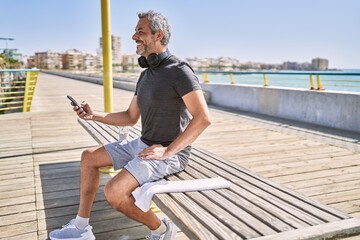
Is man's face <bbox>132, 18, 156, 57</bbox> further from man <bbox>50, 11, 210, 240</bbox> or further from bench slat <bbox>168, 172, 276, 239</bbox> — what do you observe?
bench slat <bbox>168, 172, 276, 239</bbox>

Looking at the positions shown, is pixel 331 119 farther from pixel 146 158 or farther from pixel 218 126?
pixel 146 158

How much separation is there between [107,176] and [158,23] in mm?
2487

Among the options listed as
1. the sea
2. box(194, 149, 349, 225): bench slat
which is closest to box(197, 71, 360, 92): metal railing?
the sea

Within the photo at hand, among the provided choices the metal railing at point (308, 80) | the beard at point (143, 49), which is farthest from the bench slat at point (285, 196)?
the metal railing at point (308, 80)

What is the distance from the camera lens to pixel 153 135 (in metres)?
2.54

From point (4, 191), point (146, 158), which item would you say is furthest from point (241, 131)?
point (146, 158)

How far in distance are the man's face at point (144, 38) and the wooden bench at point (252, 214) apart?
927mm

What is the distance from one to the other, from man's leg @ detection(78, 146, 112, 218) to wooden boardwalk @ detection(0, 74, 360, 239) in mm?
378

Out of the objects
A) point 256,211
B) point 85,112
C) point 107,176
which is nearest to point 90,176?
point 85,112

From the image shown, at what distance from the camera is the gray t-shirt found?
2.33 m

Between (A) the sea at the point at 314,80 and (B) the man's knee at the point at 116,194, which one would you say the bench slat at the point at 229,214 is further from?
(A) the sea at the point at 314,80

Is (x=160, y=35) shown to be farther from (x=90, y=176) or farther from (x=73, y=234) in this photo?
(x=73, y=234)

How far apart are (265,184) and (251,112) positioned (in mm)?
7774

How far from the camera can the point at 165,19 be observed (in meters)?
2.51
